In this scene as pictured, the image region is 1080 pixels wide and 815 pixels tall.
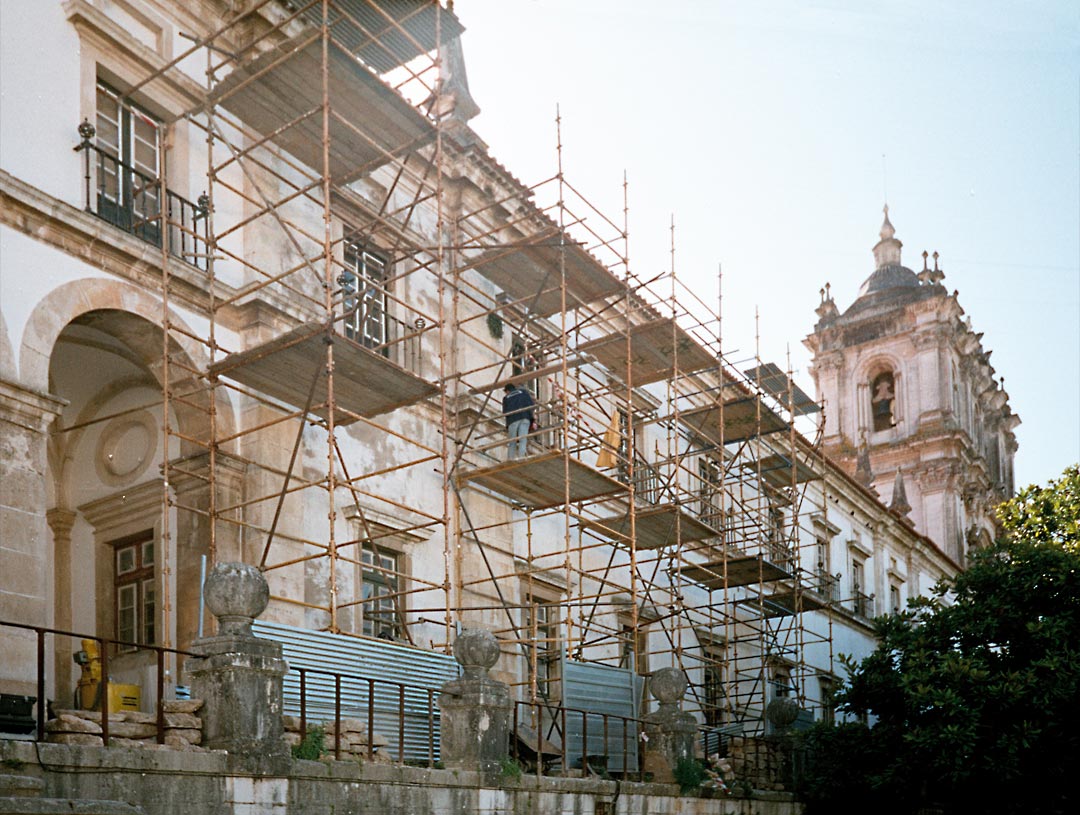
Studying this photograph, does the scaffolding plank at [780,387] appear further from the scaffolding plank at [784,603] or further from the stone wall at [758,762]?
the stone wall at [758,762]

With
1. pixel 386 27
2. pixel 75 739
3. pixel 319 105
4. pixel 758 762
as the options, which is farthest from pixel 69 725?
pixel 758 762

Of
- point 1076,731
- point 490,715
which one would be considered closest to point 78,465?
point 490,715

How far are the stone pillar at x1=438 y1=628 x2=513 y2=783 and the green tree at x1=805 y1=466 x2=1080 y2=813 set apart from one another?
7.35 metres

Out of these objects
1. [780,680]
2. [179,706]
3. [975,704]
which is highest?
[179,706]

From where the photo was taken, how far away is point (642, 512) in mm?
20562

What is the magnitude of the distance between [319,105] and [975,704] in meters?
10.9

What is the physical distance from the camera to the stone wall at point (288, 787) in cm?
797

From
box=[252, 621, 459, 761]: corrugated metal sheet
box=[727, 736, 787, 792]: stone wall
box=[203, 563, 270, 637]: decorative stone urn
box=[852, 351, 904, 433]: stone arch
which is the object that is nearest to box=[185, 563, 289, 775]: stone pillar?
box=[203, 563, 270, 637]: decorative stone urn

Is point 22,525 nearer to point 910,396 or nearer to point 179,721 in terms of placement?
point 179,721

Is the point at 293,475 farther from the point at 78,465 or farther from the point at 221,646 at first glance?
the point at 221,646

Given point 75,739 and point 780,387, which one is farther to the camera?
point 780,387

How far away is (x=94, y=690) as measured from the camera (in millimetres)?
13586

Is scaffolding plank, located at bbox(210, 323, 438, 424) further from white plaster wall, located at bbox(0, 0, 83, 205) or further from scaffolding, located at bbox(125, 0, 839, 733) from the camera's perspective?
white plaster wall, located at bbox(0, 0, 83, 205)

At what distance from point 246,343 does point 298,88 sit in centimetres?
291
